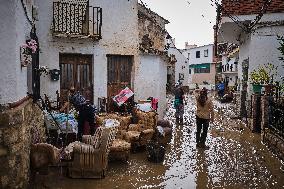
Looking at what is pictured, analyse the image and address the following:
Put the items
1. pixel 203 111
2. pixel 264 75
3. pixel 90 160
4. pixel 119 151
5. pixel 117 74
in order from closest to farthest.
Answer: pixel 90 160 < pixel 119 151 < pixel 203 111 < pixel 264 75 < pixel 117 74

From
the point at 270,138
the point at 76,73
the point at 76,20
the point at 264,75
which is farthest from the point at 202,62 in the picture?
the point at 270,138

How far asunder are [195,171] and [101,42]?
292 inches

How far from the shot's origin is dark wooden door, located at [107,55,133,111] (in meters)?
13.8

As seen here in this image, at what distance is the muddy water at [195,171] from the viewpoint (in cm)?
728

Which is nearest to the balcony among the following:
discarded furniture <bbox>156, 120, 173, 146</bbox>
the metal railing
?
discarded furniture <bbox>156, 120, 173, 146</bbox>

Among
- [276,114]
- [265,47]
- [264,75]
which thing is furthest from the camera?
[265,47]

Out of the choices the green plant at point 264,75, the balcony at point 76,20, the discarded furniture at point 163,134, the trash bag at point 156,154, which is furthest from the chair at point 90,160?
the green plant at point 264,75

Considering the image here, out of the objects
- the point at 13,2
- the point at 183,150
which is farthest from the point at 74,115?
the point at 13,2

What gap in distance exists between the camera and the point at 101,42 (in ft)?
44.0

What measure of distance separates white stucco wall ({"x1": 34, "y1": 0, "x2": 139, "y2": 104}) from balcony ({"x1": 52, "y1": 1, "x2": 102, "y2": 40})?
0.94 feet

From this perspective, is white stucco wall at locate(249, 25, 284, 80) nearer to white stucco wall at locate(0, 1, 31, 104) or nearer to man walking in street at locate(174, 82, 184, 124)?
man walking in street at locate(174, 82, 184, 124)

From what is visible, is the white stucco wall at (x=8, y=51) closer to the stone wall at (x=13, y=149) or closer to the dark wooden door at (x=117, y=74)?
the stone wall at (x=13, y=149)

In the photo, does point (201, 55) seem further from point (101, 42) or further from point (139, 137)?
point (139, 137)

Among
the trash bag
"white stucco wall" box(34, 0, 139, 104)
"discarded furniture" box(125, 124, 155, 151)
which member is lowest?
the trash bag
